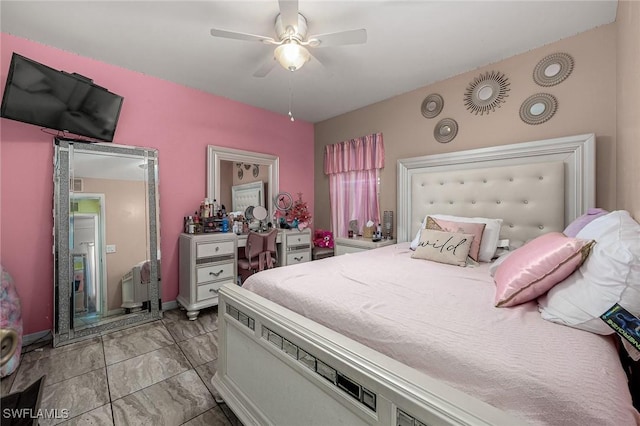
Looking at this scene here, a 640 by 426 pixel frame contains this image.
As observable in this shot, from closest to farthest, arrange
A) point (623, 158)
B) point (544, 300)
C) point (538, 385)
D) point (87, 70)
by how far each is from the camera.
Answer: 1. point (538, 385)
2. point (544, 300)
3. point (623, 158)
4. point (87, 70)

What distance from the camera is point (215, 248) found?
9.41 feet

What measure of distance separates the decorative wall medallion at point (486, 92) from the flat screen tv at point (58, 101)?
337 cm

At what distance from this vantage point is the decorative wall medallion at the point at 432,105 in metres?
2.89

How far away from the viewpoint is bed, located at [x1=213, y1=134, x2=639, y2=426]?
2.31 feet

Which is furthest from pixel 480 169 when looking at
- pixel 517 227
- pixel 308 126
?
pixel 308 126

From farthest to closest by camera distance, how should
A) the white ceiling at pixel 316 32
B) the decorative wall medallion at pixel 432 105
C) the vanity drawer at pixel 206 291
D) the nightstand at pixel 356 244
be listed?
1. the nightstand at pixel 356 244
2. the decorative wall medallion at pixel 432 105
3. the vanity drawer at pixel 206 291
4. the white ceiling at pixel 316 32

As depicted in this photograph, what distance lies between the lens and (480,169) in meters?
2.52

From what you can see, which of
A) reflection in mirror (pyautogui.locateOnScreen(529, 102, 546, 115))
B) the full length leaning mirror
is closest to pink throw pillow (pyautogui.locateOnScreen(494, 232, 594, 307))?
reflection in mirror (pyautogui.locateOnScreen(529, 102, 546, 115))

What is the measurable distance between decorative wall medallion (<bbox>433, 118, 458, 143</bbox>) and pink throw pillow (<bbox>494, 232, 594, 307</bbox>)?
1878 millimetres

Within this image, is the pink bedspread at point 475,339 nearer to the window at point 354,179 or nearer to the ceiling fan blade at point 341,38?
the ceiling fan blade at point 341,38

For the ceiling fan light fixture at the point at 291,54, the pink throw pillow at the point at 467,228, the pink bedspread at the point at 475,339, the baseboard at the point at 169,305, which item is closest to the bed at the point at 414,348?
the pink bedspread at the point at 475,339

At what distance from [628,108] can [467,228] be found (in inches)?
43.8

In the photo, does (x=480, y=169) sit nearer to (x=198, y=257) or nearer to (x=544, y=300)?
(x=544, y=300)

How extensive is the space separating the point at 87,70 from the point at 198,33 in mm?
1261
